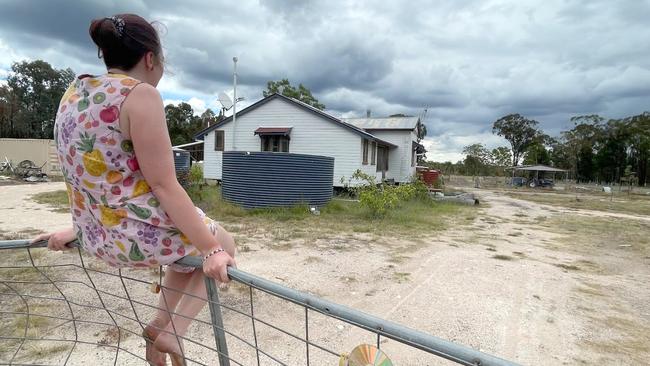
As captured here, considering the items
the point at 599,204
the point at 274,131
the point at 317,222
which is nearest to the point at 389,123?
the point at 274,131

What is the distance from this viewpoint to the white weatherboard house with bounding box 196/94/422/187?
16.5m

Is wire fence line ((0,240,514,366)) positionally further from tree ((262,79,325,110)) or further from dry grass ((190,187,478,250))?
tree ((262,79,325,110))

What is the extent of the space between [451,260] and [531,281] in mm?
1267

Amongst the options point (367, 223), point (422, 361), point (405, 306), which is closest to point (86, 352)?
point (422, 361)

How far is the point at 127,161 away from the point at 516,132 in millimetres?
62037

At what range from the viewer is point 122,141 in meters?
1.11

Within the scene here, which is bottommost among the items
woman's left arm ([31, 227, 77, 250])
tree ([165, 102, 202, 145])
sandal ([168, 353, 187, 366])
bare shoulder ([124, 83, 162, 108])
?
sandal ([168, 353, 187, 366])

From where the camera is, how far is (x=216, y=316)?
4.27 ft

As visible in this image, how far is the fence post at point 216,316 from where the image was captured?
1.24m

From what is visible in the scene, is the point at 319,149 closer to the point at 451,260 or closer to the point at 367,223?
the point at 367,223

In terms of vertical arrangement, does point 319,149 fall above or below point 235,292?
above

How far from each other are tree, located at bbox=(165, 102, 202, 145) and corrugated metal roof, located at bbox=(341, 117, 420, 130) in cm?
2634

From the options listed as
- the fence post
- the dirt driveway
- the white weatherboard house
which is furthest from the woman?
the white weatherboard house

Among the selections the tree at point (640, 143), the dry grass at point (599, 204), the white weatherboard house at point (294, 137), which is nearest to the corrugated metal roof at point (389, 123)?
the white weatherboard house at point (294, 137)
